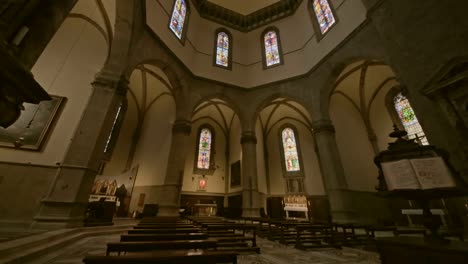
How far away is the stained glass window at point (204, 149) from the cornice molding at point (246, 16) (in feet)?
27.5

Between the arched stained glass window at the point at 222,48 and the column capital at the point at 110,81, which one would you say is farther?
the arched stained glass window at the point at 222,48

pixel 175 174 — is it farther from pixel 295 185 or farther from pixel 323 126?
pixel 295 185

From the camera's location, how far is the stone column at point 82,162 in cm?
439

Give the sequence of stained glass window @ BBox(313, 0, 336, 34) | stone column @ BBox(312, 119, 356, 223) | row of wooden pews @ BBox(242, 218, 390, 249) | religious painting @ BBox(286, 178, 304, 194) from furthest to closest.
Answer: religious painting @ BBox(286, 178, 304, 194) → stained glass window @ BBox(313, 0, 336, 34) → stone column @ BBox(312, 119, 356, 223) → row of wooden pews @ BBox(242, 218, 390, 249)

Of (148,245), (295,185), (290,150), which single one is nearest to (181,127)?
(148,245)

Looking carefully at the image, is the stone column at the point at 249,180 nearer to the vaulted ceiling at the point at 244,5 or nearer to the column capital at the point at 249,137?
the column capital at the point at 249,137

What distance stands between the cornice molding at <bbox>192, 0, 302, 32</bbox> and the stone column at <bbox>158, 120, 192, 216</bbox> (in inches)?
343

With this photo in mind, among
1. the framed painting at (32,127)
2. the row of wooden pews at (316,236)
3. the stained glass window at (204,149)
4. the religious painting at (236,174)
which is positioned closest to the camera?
the row of wooden pews at (316,236)

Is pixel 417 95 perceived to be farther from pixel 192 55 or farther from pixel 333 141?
pixel 192 55

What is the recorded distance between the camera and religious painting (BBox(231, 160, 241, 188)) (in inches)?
506

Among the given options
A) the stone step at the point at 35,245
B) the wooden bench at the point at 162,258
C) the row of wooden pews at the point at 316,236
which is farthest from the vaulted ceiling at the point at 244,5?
the wooden bench at the point at 162,258

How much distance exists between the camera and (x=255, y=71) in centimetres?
1198

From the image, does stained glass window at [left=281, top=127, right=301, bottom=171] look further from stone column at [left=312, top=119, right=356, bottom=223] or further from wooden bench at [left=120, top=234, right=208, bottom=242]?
wooden bench at [left=120, top=234, right=208, bottom=242]

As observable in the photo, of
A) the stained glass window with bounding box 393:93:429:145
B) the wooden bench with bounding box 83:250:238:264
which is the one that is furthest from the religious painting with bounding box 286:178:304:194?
the wooden bench with bounding box 83:250:238:264
